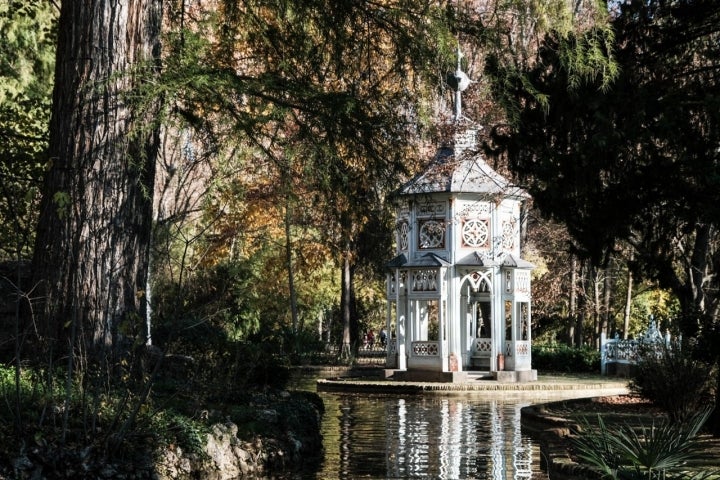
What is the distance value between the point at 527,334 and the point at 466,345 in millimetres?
2239

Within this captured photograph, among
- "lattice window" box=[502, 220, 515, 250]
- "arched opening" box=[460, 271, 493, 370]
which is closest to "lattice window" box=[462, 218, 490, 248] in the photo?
"lattice window" box=[502, 220, 515, 250]

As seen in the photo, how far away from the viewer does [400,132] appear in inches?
476

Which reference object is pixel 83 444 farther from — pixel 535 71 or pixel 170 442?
pixel 535 71

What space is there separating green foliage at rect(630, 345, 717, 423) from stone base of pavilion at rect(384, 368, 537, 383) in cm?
1174

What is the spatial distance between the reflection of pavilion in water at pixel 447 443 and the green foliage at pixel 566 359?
46.9 ft

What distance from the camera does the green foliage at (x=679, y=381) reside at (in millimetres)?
14953

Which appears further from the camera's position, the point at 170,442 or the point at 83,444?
the point at 170,442

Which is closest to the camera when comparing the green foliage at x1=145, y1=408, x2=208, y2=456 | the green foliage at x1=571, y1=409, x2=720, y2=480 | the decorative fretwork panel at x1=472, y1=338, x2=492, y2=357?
the green foliage at x1=571, y1=409, x2=720, y2=480

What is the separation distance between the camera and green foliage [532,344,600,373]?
1359 inches

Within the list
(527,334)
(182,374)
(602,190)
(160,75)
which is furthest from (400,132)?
(527,334)

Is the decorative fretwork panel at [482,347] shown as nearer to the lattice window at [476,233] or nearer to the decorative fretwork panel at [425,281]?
the decorative fretwork panel at [425,281]

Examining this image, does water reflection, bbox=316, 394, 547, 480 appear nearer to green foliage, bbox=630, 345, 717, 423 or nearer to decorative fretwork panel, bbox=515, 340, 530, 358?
green foliage, bbox=630, 345, 717, 423

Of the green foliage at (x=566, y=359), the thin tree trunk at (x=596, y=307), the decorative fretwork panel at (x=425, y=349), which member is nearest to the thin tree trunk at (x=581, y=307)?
the thin tree trunk at (x=596, y=307)

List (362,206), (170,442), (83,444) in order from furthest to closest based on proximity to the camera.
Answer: (362,206) < (170,442) < (83,444)
